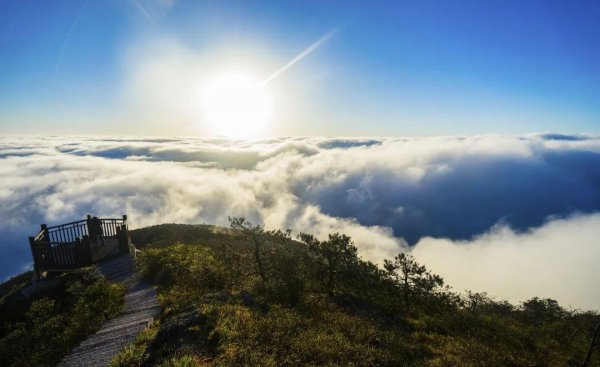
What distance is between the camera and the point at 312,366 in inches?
318

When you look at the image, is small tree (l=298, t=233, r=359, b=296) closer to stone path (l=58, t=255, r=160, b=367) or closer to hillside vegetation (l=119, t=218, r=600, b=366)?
hillside vegetation (l=119, t=218, r=600, b=366)

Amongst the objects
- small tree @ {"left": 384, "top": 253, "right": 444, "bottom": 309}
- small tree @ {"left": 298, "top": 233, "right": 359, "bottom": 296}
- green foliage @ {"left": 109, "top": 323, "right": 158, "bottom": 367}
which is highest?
green foliage @ {"left": 109, "top": 323, "right": 158, "bottom": 367}

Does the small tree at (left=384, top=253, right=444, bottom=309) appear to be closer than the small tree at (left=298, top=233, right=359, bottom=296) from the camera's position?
No

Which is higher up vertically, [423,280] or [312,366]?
[312,366]

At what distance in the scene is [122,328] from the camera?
10.9 m

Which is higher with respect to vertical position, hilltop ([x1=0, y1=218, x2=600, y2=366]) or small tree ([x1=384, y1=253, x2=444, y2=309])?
hilltop ([x1=0, y1=218, x2=600, y2=366])

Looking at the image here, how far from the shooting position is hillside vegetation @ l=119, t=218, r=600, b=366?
870 cm

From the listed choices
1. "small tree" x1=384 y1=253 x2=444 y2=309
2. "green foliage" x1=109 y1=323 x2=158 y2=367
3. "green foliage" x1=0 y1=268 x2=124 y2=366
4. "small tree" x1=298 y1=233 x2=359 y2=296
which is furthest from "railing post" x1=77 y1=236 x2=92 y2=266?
"small tree" x1=384 y1=253 x2=444 y2=309

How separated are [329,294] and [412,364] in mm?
7596

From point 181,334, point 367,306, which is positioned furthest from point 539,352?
point 181,334

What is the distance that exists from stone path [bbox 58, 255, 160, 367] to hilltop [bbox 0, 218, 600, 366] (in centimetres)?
49

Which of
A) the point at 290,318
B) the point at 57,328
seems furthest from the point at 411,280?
the point at 57,328

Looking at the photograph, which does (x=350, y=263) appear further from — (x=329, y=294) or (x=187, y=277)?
(x=187, y=277)

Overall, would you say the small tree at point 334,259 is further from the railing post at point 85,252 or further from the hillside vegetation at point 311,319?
the railing post at point 85,252
